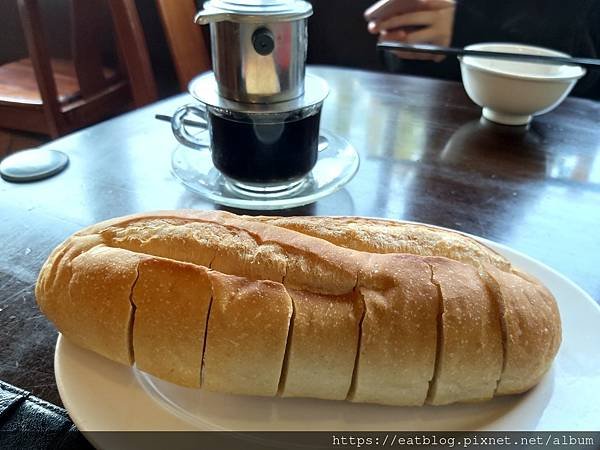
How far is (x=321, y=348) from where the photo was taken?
58 centimetres

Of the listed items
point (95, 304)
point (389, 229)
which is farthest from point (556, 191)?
point (95, 304)

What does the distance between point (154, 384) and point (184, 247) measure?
0.52 feet

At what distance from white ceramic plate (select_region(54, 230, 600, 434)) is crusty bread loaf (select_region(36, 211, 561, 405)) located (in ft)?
0.06

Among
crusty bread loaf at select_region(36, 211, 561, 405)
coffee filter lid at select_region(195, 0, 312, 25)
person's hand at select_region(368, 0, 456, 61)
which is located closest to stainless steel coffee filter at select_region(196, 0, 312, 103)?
coffee filter lid at select_region(195, 0, 312, 25)

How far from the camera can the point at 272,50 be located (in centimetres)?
90

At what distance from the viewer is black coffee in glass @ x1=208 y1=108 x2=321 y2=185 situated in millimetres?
925

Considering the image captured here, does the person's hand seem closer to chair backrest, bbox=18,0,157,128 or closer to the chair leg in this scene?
chair backrest, bbox=18,0,157,128

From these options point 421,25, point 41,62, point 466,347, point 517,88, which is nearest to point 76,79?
point 41,62

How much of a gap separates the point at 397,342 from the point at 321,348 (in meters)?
0.08

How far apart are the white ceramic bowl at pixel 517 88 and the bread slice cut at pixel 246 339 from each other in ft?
3.07

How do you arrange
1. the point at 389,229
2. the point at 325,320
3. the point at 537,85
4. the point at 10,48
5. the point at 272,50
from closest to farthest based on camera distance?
the point at 325,320, the point at 389,229, the point at 272,50, the point at 537,85, the point at 10,48

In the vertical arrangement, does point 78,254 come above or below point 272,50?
below

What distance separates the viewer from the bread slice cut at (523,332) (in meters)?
0.59

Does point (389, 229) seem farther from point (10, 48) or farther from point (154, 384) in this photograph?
point (10, 48)
